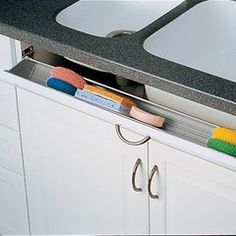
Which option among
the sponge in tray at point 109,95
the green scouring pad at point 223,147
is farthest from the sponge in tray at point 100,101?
the green scouring pad at point 223,147

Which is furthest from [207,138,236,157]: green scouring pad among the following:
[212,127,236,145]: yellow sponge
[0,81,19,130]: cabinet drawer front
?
[0,81,19,130]: cabinet drawer front

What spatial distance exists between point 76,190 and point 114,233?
0.15 metres

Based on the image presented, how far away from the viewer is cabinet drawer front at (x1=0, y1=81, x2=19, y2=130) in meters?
1.82

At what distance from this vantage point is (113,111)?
5.29 feet

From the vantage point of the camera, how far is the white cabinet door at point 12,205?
201cm

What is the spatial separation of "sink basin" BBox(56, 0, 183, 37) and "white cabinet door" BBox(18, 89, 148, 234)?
279 millimetres

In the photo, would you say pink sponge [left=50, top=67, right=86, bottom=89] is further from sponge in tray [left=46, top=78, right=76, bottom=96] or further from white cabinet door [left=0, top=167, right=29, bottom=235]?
white cabinet door [left=0, top=167, right=29, bottom=235]

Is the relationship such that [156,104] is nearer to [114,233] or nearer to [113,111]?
[113,111]

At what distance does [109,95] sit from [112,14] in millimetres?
431

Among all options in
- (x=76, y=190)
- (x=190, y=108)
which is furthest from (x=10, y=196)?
(x=190, y=108)

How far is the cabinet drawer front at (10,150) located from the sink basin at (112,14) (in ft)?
1.06

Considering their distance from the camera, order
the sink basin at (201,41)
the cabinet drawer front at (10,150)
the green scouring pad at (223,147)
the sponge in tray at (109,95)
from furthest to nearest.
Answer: the cabinet drawer front at (10,150)
the sink basin at (201,41)
the sponge in tray at (109,95)
the green scouring pad at (223,147)

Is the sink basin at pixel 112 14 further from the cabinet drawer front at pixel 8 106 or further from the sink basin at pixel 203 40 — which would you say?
the cabinet drawer front at pixel 8 106

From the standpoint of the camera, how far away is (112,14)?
1.98 metres
